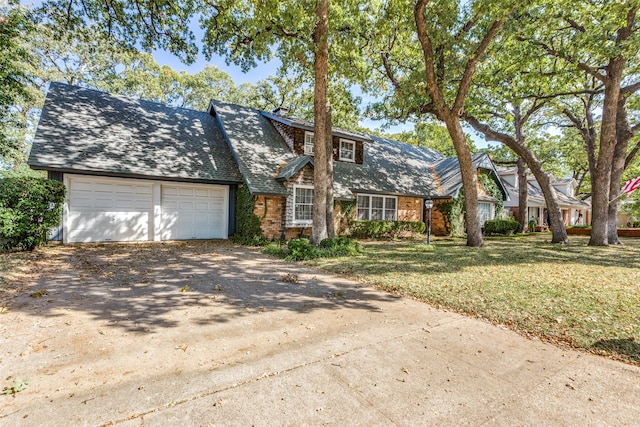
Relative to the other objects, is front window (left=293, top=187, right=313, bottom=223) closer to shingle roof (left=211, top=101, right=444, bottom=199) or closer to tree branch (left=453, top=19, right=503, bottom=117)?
shingle roof (left=211, top=101, right=444, bottom=199)

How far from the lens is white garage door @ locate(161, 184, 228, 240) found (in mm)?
11977

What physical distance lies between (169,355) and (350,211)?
12195 mm

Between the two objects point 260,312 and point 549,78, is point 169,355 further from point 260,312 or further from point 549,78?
point 549,78

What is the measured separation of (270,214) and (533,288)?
931 centimetres

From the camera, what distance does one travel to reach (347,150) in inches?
655

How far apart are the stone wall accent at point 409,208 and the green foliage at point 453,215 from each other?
4.06ft

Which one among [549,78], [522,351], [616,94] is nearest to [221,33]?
[522,351]

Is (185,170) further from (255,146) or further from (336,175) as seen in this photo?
(336,175)

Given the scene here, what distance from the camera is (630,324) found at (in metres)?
4.05

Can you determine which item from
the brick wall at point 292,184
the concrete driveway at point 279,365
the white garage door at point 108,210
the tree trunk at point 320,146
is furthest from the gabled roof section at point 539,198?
the white garage door at point 108,210

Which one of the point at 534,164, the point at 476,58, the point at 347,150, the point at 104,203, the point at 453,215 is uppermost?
the point at 476,58

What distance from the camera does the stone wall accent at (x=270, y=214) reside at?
12.3m

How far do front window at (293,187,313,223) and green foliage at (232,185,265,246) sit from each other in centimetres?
188

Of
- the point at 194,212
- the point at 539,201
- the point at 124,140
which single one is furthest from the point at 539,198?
the point at 124,140
